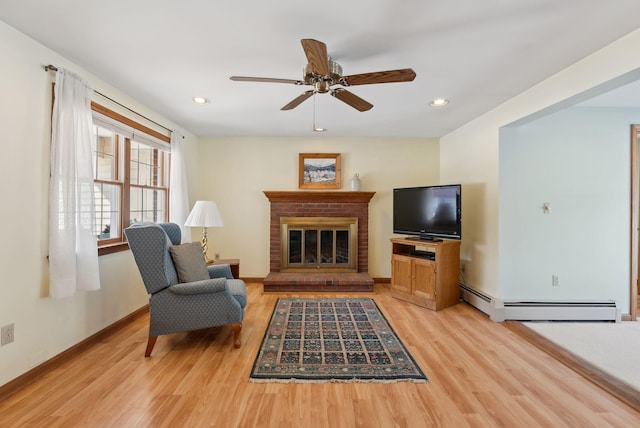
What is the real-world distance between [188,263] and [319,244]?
2460 millimetres

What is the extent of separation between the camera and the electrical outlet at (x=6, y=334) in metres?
1.89

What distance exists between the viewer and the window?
9.42 feet

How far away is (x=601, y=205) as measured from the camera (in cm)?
328

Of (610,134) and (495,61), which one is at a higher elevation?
(495,61)

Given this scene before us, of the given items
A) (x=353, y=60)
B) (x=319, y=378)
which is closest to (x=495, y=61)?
(x=353, y=60)

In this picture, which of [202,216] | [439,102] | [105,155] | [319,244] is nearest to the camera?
[105,155]

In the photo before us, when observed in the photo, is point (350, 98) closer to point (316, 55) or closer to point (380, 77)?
point (380, 77)

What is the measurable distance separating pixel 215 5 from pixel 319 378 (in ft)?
8.16

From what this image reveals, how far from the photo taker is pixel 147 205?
369 centimetres

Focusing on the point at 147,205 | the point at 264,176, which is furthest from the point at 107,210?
the point at 264,176

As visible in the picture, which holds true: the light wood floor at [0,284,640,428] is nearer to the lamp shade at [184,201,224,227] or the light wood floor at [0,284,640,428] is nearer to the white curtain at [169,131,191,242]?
the lamp shade at [184,201,224,227]

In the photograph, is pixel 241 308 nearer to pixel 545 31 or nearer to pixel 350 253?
pixel 350 253

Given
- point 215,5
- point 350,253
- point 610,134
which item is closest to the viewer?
point 215,5

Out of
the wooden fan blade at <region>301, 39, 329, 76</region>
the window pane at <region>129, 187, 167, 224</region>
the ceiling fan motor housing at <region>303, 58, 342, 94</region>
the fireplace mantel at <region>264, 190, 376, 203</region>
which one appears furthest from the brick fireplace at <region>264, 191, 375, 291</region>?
the wooden fan blade at <region>301, 39, 329, 76</region>
